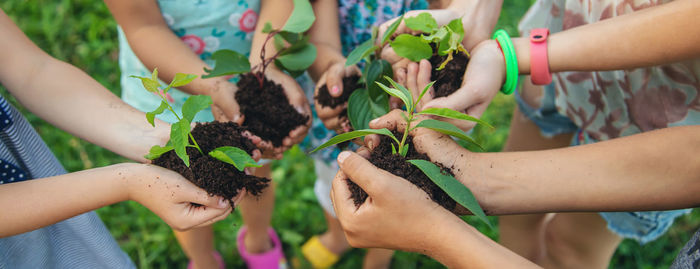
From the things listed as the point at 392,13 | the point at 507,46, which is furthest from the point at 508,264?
the point at 392,13

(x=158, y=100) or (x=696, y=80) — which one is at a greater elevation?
(x=696, y=80)

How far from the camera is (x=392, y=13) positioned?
1586mm

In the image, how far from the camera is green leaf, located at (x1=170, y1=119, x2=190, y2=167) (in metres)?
1.00

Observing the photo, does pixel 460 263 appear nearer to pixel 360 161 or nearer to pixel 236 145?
pixel 360 161

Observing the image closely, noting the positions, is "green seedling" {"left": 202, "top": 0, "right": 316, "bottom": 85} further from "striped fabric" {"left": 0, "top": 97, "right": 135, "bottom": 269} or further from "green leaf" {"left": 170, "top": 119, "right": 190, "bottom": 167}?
"striped fabric" {"left": 0, "top": 97, "right": 135, "bottom": 269}

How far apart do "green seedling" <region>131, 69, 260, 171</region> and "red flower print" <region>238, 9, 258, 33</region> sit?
574 millimetres

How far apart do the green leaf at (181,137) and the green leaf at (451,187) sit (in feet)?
1.58

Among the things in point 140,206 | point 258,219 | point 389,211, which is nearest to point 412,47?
point 389,211

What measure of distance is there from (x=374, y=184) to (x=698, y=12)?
2.70 ft

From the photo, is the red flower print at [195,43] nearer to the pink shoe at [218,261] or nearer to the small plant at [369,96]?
the small plant at [369,96]

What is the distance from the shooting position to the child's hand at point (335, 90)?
1.40 m

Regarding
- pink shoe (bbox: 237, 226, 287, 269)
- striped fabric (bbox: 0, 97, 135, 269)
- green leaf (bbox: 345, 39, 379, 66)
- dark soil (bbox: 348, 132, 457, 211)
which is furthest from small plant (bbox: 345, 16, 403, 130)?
pink shoe (bbox: 237, 226, 287, 269)

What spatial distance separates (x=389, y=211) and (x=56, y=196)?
739 mm

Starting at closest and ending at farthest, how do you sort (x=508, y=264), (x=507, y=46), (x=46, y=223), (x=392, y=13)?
1. (x=508, y=264)
2. (x=46, y=223)
3. (x=507, y=46)
4. (x=392, y=13)
